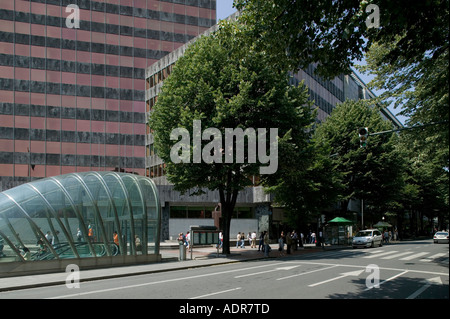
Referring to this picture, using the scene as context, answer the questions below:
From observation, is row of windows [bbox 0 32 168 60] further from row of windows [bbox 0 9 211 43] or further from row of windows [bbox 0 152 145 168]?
row of windows [bbox 0 152 145 168]

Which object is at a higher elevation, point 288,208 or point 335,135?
point 335,135

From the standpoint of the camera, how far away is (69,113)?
182ft

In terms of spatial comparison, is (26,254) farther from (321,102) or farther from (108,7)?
(108,7)

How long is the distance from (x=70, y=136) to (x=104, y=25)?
16615 millimetres

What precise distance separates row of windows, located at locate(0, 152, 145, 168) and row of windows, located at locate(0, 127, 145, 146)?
204 centimetres

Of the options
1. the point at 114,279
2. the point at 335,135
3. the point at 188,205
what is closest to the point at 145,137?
the point at 188,205

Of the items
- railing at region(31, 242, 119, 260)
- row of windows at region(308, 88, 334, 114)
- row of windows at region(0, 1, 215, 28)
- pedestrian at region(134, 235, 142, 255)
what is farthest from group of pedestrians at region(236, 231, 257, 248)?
row of windows at region(0, 1, 215, 28)

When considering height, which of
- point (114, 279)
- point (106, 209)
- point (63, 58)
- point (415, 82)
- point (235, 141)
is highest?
point (63, 58)

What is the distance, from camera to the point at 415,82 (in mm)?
17672

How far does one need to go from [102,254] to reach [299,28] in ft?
48.3

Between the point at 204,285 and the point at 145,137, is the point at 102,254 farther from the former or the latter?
the point at 145,137

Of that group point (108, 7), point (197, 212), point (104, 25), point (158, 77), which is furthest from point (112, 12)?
point (197, 212)

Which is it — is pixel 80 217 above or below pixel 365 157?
below

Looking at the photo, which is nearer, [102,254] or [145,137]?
[102,254]
